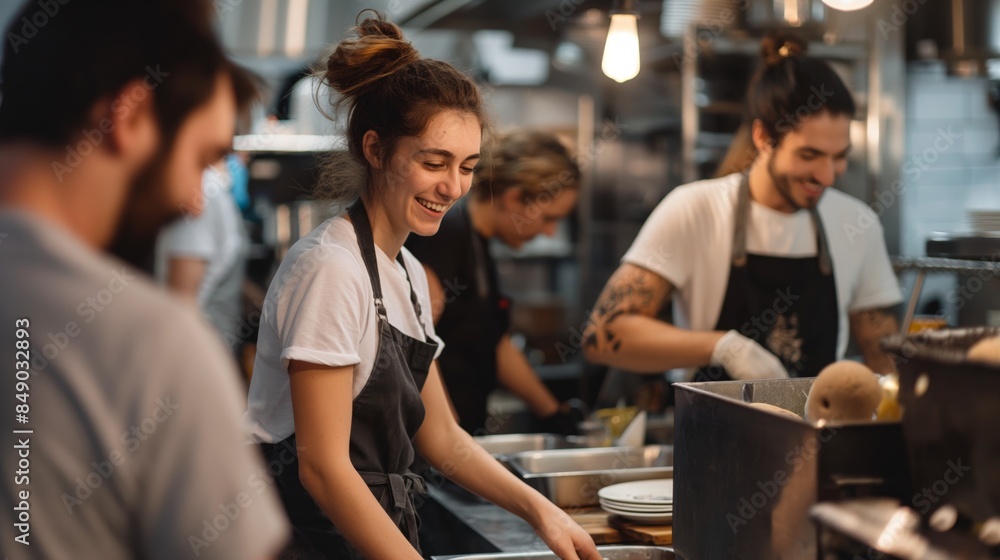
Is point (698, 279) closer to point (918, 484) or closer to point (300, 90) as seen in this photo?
point (918, 484)

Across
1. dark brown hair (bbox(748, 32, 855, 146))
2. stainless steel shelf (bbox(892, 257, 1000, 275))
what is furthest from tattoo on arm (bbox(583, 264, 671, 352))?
stainless steel shelf (bbox(892, 257, 1000, 275))

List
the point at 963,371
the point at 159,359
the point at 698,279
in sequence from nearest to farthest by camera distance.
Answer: the point at 159,359
the point at 963,371
the point at 698,279

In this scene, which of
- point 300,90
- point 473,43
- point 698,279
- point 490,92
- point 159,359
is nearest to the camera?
point 159,359

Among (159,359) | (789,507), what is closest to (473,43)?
(789,507)

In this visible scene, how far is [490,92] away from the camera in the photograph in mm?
1997

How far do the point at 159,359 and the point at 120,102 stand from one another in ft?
0.70

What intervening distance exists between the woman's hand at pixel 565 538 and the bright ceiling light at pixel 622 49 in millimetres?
1048

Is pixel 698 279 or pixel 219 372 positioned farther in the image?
pixel 698 279

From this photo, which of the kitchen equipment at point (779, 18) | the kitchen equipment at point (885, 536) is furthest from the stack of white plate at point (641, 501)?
the kitchen equipment at point (779, 18)

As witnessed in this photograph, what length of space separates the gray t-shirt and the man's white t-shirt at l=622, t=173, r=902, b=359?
6.30 ft

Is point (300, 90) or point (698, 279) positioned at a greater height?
point (300, 90)

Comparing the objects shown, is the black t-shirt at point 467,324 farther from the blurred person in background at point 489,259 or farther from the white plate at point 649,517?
the white plate at point 649,517

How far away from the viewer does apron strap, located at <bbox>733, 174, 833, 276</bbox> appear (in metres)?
2.57

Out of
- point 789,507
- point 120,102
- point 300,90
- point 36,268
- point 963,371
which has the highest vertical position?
point 300,90
